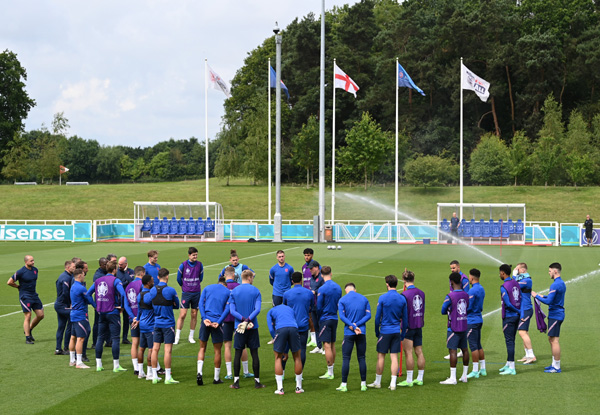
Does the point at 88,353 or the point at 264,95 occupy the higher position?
the point at 264,95

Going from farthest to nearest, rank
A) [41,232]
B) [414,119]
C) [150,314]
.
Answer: [414,119]
[41,232]
[150,314]

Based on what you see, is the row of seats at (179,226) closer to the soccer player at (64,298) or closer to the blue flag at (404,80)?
the blue flag at (404,80)

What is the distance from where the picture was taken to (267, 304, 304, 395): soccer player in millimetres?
11188

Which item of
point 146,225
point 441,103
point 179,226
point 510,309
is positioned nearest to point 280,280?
point 510,309

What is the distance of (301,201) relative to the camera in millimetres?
73875

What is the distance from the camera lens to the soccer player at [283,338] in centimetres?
1119

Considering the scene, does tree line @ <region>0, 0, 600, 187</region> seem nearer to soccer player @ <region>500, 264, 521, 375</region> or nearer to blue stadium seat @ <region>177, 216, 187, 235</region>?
blue stadium seat @ <region>177, 216, 187, 235</region>

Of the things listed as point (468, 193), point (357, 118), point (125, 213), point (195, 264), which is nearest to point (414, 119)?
point (357, 118)

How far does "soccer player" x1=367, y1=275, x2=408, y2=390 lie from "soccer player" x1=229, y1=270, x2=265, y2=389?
2.02m

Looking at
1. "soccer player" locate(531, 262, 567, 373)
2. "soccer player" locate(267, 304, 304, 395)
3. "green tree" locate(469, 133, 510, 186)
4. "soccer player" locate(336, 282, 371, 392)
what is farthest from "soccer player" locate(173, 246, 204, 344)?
"green tree" locate(469, 133, 510, 186)

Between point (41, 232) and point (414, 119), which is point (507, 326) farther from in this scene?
point (414, 119)

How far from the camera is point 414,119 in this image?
276 feet

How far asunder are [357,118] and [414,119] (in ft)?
23.8

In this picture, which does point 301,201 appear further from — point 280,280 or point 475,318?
point 475,318
